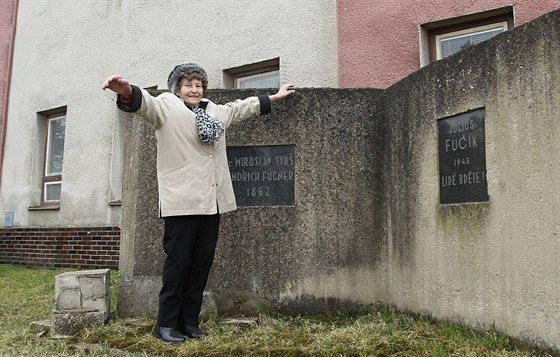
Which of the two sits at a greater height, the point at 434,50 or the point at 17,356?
the point at 434,50

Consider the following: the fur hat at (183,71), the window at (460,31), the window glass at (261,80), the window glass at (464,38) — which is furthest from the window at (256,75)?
the fur hat at (183,71)

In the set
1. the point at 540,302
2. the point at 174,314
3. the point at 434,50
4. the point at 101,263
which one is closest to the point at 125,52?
the point at 101,263

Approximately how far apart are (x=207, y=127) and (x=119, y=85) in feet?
2.15

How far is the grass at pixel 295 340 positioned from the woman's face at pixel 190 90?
5.53 ft

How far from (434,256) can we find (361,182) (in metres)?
0.90

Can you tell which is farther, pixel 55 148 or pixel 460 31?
pixel 55 148

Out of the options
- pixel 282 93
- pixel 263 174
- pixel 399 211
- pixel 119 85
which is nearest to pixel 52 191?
pixel 263 174

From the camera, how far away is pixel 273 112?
14.5 ft

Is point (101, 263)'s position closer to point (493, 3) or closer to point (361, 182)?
point (361, 182)

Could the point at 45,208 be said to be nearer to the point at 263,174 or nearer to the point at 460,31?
the point at 263,174

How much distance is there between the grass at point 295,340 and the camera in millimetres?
3131

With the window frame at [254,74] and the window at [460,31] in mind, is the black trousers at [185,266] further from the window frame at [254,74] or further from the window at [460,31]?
the window frame at [254,74]

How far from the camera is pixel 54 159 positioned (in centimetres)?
974

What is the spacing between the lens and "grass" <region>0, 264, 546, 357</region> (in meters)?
3.13
